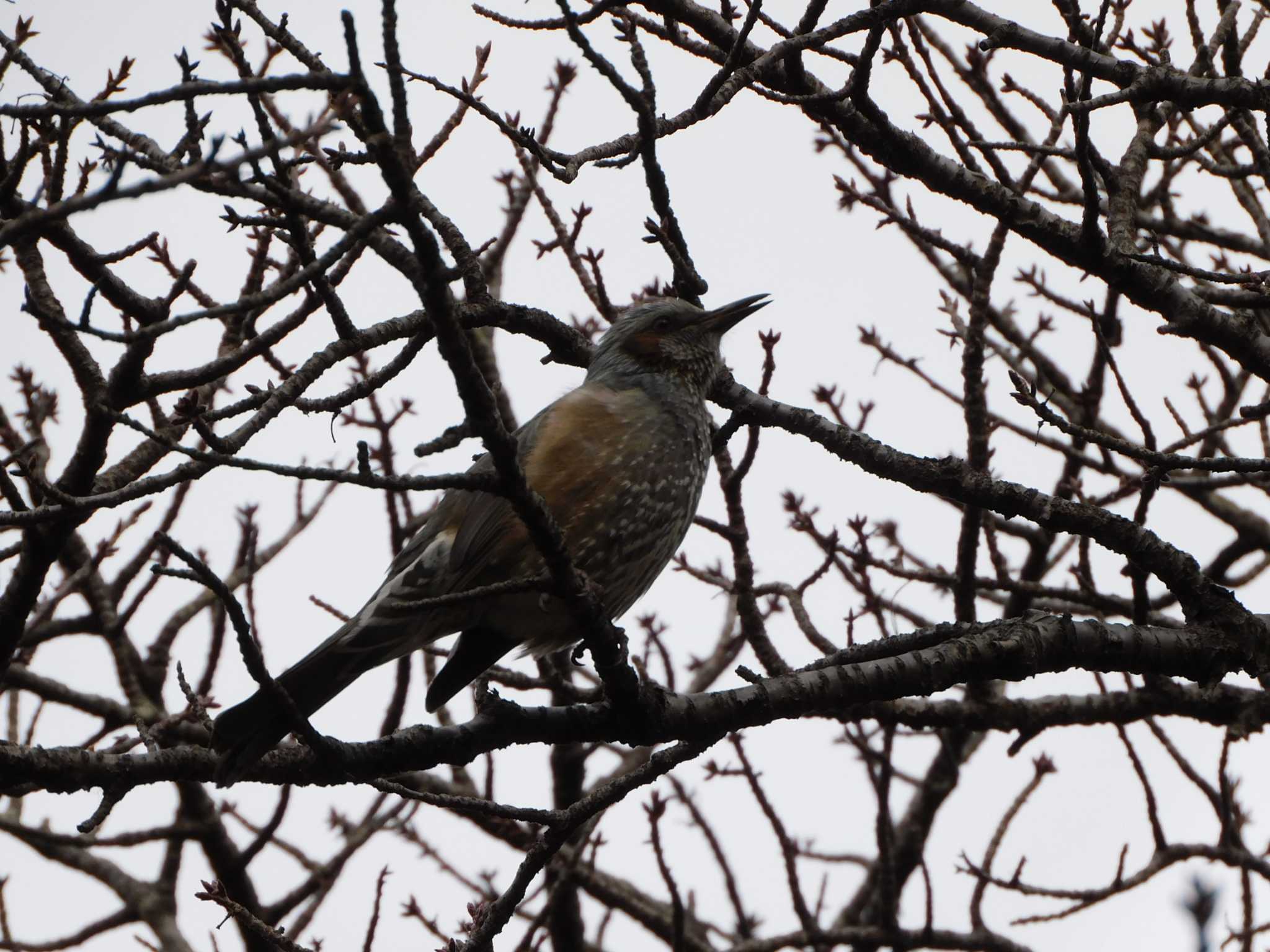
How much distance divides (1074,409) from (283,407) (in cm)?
418

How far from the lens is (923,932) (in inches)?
222

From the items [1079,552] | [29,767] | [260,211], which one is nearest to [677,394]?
[1079,552]

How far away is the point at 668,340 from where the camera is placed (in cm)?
607

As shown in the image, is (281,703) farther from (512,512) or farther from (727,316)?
(727,316)

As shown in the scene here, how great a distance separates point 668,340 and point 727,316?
0.91 ft

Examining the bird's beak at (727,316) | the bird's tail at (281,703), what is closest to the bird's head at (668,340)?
the bird's beak at (727,316)

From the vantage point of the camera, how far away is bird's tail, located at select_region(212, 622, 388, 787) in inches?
142

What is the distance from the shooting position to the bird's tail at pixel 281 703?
361 centimetres

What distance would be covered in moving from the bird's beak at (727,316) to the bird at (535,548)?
1.72ft

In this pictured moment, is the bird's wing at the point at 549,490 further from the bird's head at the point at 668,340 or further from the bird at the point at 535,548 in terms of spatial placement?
the bird's head at the point at 668,340

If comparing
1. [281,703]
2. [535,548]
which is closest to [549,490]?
[535,548]

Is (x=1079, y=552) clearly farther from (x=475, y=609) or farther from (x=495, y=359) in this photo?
(x=495, y=359)

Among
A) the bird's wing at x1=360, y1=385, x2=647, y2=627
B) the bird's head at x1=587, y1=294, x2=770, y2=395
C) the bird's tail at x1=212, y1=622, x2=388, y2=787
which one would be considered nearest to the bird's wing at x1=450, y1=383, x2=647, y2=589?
the bird's wing at x1=360, y1=385, x2=647, y2=627

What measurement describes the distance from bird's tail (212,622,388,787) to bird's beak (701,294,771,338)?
7.26 feet
